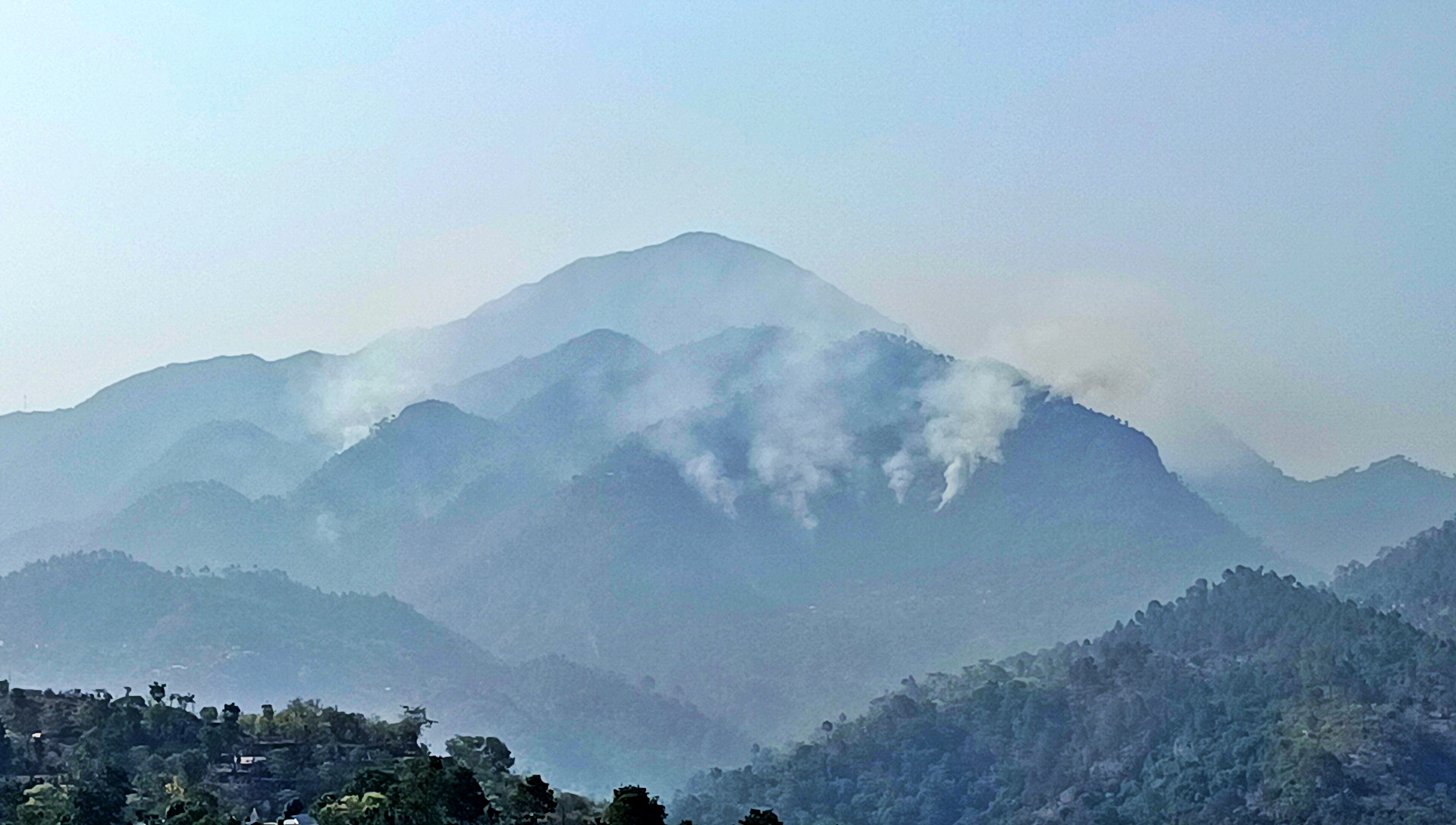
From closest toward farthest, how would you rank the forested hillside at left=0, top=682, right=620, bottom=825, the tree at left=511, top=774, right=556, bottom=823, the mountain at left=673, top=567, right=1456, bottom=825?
the forested hillside at left=0, top=682, right=620, bottom=825 → the tree at left=511, top=774, right=556, bottom=823 → the mountain at left=673, top=567, right=1456, bottom=825

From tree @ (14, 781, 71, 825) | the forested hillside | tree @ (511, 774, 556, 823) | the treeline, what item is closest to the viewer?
tree @ (14, 781, 71, 825)

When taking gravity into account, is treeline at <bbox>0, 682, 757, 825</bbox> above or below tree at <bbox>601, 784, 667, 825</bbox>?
above

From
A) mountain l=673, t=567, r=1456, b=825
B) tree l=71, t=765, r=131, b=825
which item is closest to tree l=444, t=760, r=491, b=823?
tree l=71, t=765, r=131, b=825

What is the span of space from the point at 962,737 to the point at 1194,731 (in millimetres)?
22702

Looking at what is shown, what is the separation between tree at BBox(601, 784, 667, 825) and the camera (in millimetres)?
75625

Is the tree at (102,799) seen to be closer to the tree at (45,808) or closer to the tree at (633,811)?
the tree at (45,808)

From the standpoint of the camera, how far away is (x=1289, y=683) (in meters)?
173

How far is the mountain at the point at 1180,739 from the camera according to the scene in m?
153

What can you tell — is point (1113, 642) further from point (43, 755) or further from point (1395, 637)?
point (43, 755)

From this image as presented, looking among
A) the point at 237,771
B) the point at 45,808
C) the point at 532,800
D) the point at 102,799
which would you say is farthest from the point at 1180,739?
the point at 45,808

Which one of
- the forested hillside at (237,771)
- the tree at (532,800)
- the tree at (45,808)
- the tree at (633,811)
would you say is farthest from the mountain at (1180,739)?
the tree at (45,808)

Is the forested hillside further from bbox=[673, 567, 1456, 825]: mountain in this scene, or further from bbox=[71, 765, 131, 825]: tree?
bbox=[673, 567, 1456, 825]: mountain

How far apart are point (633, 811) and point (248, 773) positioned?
2284cm

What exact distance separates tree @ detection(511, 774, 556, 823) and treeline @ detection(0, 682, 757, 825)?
0.24 feet
